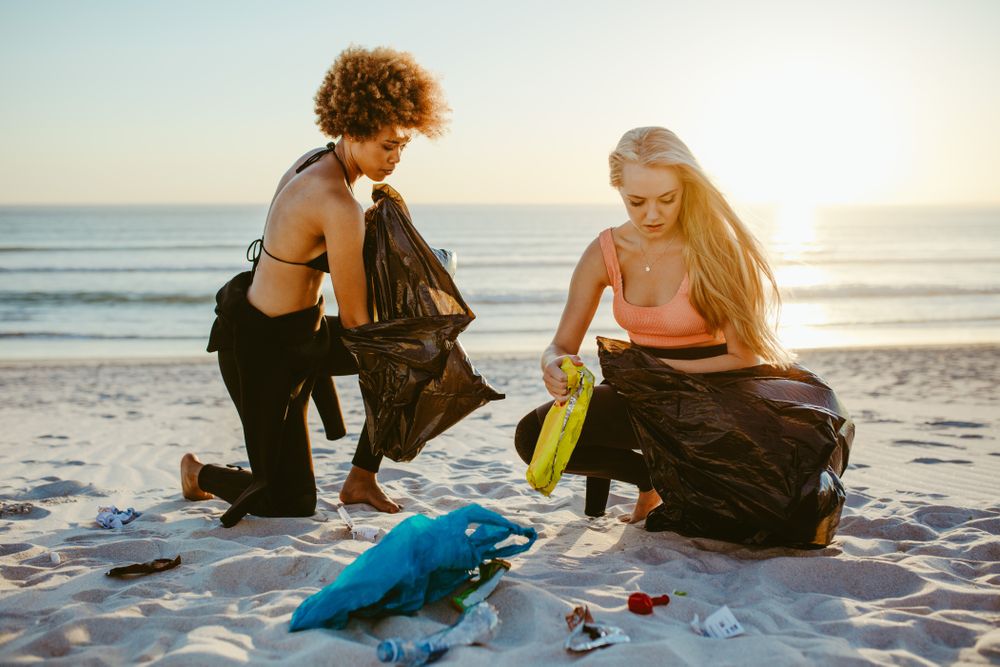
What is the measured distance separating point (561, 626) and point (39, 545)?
2.28m

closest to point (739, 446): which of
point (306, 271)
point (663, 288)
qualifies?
point (663, 288)

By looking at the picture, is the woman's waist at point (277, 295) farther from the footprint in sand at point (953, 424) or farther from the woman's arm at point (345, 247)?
the footprint in sand at point (953, 424)

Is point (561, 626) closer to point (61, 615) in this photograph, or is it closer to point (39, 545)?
point (61, 615)

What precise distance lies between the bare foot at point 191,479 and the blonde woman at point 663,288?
→ 5.57 ft

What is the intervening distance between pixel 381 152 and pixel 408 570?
183 centimetres

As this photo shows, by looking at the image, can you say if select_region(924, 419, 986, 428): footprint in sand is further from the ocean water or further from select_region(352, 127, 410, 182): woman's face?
select_region(352, 127, 410, 182): woman's face

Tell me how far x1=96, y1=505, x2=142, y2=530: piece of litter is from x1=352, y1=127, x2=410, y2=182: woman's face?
190 cm

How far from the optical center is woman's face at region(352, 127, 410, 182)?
3.54m

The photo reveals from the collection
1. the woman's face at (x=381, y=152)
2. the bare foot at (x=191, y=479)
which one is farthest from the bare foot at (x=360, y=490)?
the woman's face at (x=381, y=152)

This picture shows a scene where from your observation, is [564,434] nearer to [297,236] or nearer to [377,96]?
[297,236]

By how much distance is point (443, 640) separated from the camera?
7.73 ft

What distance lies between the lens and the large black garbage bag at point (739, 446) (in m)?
3.14

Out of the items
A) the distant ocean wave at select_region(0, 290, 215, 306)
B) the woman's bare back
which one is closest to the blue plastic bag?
the woman's bare back

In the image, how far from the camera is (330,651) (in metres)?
2.29
